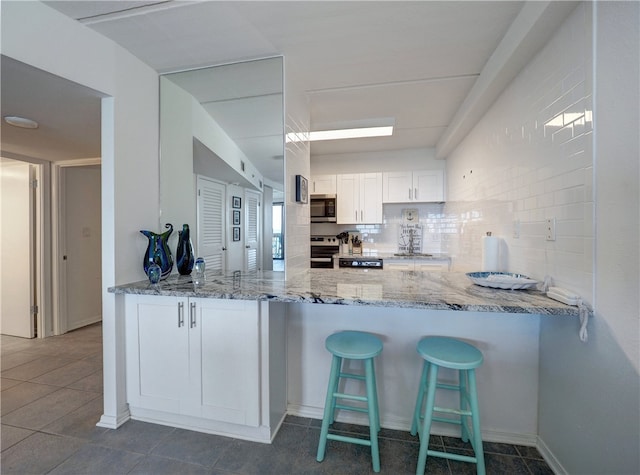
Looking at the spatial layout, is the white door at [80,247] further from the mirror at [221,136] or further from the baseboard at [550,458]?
the baseboard at [550,458]

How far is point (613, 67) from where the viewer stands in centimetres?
107

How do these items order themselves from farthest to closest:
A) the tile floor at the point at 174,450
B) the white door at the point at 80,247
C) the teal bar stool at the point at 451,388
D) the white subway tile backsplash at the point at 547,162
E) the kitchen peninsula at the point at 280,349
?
the white door at the point at 80,247 < the kitchen peninsula at the point at 280,349 < the tile floor at the point at 174,450 < the teal bar stool at the point at 451,388 < the white subway tile backsplash at the point at 547,162

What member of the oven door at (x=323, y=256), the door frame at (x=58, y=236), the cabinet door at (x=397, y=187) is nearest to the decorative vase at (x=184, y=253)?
the oven door at (x=323, y=256)

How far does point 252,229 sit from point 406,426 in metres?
1.73

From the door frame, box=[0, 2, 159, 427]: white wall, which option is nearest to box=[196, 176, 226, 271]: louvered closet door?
box=[0, 2, 159, 427]: white wall

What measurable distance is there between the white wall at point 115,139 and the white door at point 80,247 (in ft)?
7.06

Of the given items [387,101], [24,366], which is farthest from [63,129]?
[387,101]

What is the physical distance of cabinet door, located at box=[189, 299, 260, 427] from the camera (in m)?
1.60

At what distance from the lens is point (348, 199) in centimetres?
401

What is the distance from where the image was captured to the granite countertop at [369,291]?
1268 mm

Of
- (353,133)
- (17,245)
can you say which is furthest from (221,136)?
(17,245)

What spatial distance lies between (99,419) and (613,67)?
3.33 m

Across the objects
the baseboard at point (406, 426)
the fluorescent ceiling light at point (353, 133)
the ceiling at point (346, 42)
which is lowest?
the baseboard at point (406, 426)

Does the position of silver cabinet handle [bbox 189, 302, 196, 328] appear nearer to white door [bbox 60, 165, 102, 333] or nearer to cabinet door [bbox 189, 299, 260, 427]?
cabinet door [bbox 189, 299, 260, 427]
